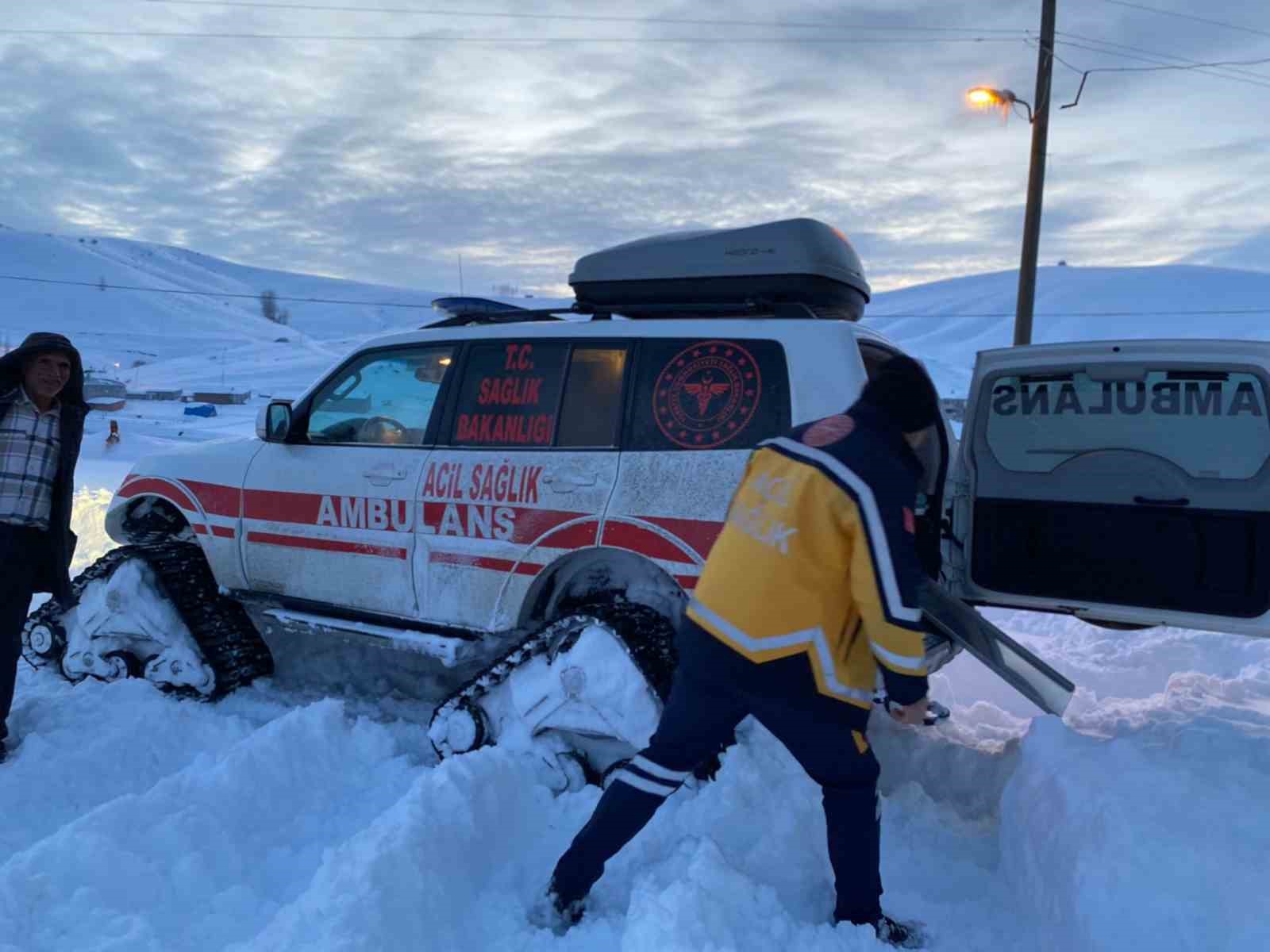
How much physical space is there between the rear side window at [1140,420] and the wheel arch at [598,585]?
1726mm

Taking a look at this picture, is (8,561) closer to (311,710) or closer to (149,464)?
(149,464)

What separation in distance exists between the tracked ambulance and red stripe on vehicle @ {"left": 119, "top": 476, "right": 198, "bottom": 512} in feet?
0.81

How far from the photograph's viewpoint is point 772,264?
391cm

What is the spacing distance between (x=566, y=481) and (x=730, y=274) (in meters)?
1.14

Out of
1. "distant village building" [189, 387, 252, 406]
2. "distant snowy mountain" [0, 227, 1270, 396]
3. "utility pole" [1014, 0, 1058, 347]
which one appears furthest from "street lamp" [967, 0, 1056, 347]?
"distant village building" [189, 387, 252, 406]

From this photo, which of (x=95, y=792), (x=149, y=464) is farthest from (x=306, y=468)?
(x=95, y=792)

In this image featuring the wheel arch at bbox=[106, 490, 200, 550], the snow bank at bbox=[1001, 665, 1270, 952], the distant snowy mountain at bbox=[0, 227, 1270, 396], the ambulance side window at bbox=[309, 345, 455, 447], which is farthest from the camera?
the distant snowy mountain at bbox=[0, 227, 1270, 396]

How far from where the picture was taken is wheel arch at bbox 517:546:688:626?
12.9 feet

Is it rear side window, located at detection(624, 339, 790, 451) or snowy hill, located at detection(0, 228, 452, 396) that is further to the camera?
snowy hill, located at detection(0, 228, 452, 396)

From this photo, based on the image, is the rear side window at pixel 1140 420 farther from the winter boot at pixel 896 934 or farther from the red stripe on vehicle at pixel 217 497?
the red stripe on vehicle at pixel 217 497

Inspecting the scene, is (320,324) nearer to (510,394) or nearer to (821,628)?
(510,394)

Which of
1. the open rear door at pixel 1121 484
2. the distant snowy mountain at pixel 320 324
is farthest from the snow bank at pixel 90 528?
the distant snowy mountain at pixel 320 324

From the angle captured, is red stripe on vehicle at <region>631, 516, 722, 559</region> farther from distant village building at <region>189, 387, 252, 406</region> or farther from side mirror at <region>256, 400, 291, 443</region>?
distant village building at <region>189, 387, 252, 406</region>

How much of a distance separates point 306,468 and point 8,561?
1351mm
